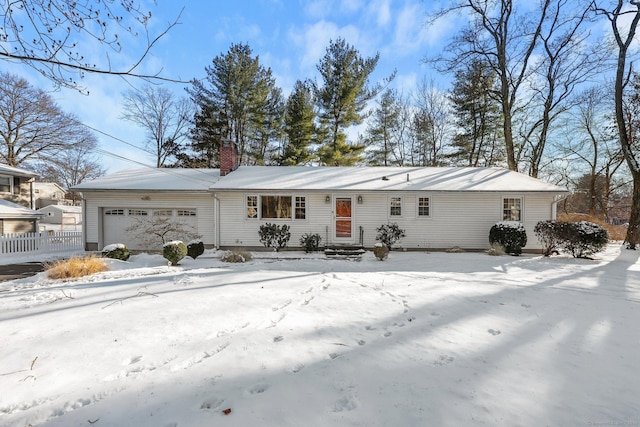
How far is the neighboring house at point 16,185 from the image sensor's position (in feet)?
54.9

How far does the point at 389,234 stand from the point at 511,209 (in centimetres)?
561

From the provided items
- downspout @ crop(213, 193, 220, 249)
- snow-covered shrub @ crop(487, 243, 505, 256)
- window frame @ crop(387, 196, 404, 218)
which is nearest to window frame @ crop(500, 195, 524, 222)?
snow-covered shrub @ crop(487, 243, 505, 256)

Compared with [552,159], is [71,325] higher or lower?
lower

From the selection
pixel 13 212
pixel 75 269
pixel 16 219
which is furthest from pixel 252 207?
pixel 16 219

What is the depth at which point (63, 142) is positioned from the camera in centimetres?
2514

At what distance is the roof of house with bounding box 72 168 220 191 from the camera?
11977mm

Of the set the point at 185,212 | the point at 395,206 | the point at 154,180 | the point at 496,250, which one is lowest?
the point at 496,250

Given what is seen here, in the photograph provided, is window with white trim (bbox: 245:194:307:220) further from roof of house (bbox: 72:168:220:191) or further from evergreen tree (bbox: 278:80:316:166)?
evergreen tree (bbox: 278:80:316:166)

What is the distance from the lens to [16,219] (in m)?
13.5

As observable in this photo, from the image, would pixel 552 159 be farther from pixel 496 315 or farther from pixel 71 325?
pixel 71 325

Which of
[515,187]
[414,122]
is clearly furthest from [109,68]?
[414,122]

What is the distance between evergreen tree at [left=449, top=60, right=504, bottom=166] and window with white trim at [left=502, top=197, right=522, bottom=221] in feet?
35.0

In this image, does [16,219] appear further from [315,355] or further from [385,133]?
[385,133]

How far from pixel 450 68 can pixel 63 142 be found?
3334cm
